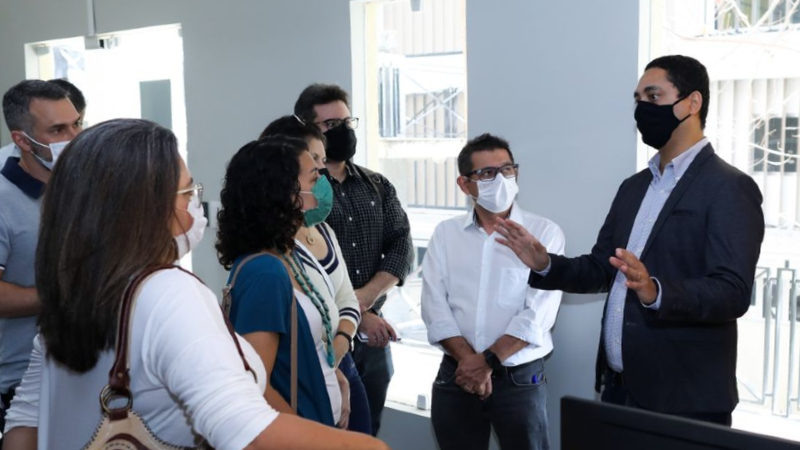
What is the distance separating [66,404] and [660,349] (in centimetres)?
150

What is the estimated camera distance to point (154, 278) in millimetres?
1009

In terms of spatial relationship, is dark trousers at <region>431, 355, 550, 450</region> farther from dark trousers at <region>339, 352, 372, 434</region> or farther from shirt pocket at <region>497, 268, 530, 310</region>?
dark trousers at <region>339, 352, 372, 434</region>

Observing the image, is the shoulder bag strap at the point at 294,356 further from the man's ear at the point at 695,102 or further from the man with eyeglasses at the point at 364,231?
the man's ear at the point at 695,102

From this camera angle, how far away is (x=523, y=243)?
6.98ft

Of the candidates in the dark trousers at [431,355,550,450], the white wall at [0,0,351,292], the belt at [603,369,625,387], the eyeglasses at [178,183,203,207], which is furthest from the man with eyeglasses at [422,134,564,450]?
the eyeglasses at [178,183,203,207]

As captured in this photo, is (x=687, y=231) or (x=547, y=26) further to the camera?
(x=547, y=26)

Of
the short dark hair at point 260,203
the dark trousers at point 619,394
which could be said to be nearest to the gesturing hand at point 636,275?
the dark trousers at point 619,394

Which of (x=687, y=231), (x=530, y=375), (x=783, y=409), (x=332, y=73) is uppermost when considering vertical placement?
(x=332, y=73)

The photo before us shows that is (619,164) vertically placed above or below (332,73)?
below

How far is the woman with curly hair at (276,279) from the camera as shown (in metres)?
1.56

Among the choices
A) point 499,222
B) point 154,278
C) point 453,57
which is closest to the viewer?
point 154,278

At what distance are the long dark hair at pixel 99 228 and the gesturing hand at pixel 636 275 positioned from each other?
109 centimetres

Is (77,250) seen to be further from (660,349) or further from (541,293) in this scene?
(541,293)

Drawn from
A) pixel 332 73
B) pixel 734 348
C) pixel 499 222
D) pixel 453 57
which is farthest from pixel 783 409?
pixel 332 73
